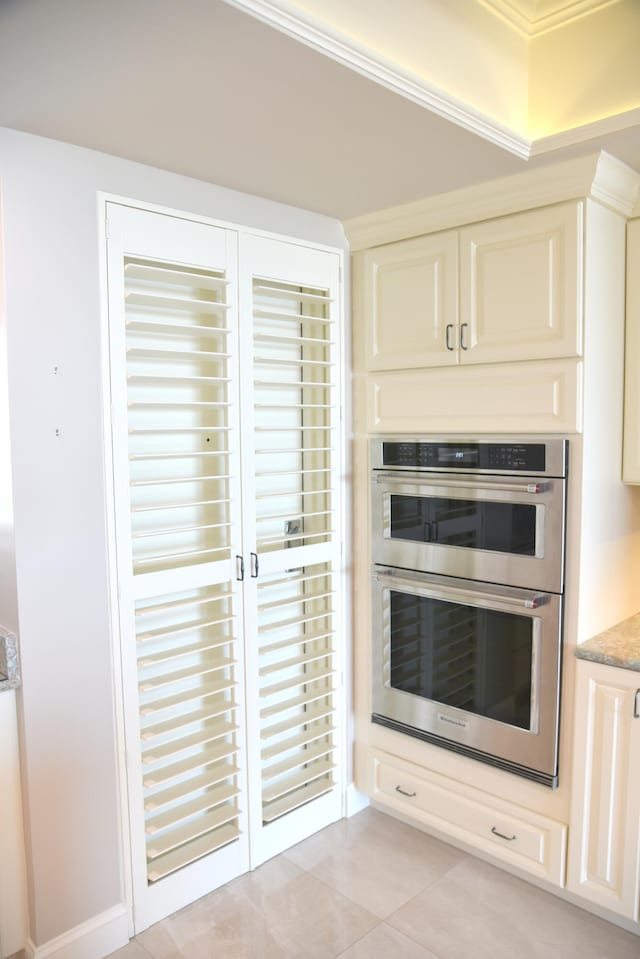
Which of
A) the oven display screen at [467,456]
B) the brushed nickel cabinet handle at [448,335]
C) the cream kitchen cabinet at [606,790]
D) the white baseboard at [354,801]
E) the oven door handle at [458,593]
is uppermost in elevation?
the brushed nickel cabinet handle at [448,335]

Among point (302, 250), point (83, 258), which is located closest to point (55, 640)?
point (83, 258)

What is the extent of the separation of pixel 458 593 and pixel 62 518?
1322 mm

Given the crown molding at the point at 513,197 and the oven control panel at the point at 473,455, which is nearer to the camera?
the crown molding at the point at 513,197

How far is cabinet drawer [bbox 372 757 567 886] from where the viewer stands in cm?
225

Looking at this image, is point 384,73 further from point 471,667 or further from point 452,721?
point 452,721

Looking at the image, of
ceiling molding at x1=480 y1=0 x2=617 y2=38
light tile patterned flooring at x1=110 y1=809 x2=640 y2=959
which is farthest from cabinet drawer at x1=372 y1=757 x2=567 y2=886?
ceiling molding at x1=480 y1=0 x2=617 y2=38

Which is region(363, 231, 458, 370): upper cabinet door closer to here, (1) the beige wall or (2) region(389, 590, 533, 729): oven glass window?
(1) the beige wall

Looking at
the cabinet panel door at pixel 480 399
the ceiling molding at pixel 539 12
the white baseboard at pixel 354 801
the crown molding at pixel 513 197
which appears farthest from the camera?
the white baseboard at pixel 354 801

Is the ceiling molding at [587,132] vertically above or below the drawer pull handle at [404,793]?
above

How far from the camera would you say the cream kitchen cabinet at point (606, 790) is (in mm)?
2053

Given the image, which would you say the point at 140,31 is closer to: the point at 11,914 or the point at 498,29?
the point at 498,29

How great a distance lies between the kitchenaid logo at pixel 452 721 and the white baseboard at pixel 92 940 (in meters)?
1.19

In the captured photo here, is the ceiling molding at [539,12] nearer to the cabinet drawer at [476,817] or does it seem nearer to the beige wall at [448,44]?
the beige wall at [448,44]

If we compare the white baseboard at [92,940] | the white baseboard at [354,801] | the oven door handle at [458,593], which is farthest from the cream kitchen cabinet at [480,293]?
the white baseboard at [92,940]
